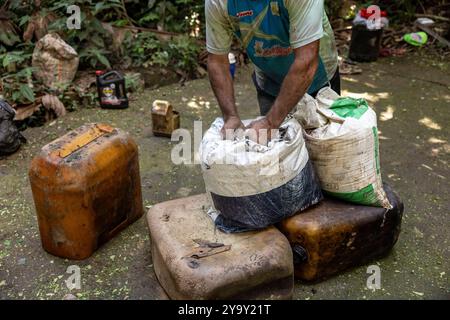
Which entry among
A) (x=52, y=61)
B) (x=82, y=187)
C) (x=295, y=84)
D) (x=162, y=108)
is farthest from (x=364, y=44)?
(x=82, y=187)

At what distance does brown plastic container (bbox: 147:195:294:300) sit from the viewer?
2.09m

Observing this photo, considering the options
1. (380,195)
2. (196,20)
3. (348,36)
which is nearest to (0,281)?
(380,195)

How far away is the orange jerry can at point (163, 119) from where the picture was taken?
3988mm

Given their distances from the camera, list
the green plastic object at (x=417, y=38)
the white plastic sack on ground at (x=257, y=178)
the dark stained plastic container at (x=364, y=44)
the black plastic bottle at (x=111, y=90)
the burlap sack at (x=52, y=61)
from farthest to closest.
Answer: the green plastic object at (x=417, y=38), the dark stained plastic container at (x=364, y=44), the burlap sack at (x=52, y=61), the black plastic bottle at (x=111, y=90), the white plastic sack on ground at (x=257, y=178)

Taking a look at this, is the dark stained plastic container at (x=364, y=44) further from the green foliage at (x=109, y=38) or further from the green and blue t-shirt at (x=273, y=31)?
the green and blue t-shirt at (x=273, y=31)

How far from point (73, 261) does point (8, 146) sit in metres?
1.58

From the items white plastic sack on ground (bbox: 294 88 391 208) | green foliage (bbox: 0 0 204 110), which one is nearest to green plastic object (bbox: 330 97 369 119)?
white plastic sack on ground (bbox: 294 88 391 208)

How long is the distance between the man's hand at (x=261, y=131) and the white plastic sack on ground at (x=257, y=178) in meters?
0.05

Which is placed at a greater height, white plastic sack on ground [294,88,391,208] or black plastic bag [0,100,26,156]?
white plastic sack on ground [294,88,391,208]

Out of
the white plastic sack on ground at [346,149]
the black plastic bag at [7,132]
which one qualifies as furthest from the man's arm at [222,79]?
the black plastic bag at [7,132]

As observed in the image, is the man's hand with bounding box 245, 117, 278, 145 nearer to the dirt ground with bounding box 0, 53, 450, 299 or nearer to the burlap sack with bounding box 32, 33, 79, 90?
the dirt ground with bounding box 0, 53, 450, 299

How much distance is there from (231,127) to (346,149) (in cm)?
60

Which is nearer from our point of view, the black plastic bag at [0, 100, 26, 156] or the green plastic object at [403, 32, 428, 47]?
the black plastic bag at [0, 100, 26, 156]

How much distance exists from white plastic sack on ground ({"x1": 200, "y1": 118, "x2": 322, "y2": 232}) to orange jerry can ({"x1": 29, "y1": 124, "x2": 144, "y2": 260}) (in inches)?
22.7
